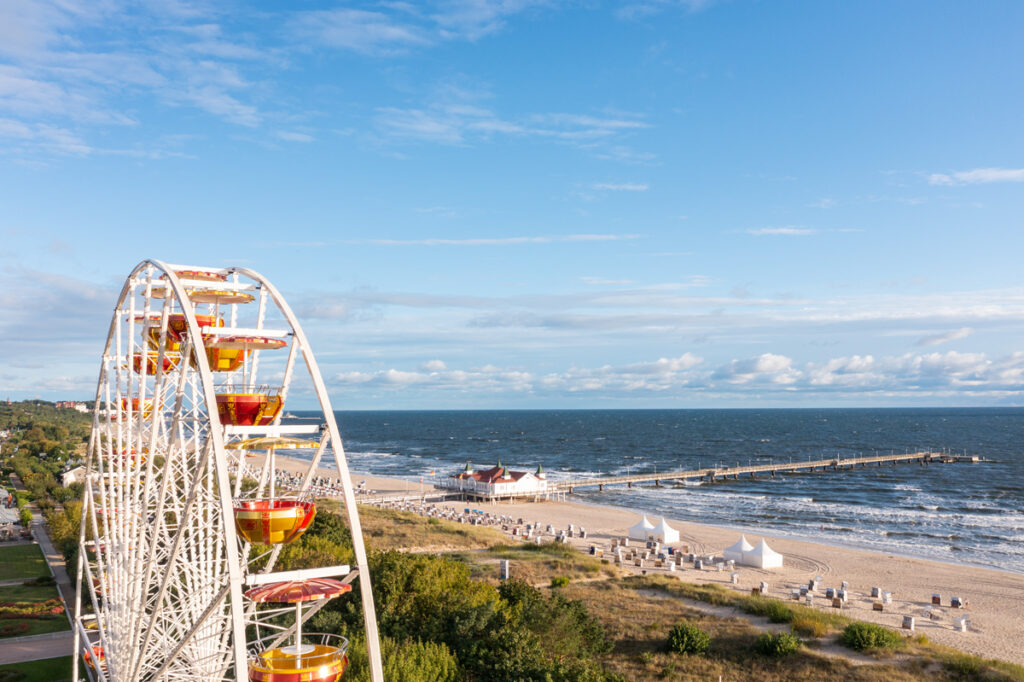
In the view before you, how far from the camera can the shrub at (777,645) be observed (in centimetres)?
2805

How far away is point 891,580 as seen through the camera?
47.8 m

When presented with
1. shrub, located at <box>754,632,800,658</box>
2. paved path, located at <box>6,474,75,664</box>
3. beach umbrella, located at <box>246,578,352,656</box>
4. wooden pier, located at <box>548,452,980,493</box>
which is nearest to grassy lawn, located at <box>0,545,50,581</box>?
paved path, located at <box>6,474,75,664</box>

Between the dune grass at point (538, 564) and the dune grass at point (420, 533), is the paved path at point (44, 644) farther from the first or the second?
the dune grass at point (538, 564)

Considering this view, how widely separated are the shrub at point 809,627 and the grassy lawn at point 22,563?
39062mm

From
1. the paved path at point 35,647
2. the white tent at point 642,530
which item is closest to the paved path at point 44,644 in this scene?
the paved path at point 35,647

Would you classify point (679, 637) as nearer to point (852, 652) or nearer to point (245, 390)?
point (852, 652)

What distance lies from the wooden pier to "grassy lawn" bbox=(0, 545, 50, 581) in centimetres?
5221

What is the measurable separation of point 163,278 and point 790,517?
228ft

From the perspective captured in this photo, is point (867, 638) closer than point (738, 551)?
Yes

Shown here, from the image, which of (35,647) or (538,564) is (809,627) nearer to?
(538,564)

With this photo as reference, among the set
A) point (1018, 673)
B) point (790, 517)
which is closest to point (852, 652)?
point (1018, 673)

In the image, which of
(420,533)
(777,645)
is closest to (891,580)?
(777,645)

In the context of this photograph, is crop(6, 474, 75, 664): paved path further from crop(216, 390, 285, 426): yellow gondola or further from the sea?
the sea

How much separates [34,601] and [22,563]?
1200 centimetres
